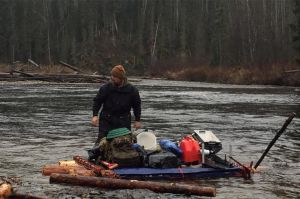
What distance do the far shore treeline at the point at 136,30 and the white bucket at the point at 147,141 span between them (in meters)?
55.0

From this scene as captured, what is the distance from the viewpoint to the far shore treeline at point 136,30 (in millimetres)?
69250

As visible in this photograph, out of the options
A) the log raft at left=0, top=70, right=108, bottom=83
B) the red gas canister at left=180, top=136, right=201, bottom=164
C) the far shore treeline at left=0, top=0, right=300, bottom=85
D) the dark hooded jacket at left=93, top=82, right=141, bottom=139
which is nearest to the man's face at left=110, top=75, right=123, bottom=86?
the dark hooded jacket at left=93, top=82, right=141, bottom=139

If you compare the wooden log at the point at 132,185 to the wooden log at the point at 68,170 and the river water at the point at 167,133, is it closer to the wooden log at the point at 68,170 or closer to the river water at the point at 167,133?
the river water at the point at 167,133

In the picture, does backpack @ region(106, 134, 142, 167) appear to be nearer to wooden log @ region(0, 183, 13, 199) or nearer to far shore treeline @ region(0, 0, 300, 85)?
wooden log @ region(0, 183, 13, 199)

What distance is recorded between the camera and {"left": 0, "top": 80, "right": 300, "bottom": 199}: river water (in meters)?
9.55

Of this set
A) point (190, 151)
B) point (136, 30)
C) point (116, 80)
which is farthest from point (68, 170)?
point (136, 30)

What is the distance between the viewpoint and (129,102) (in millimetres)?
10656

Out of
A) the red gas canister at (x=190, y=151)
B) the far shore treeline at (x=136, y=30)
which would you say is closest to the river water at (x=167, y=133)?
the red gas canister at (x=190, y=151)

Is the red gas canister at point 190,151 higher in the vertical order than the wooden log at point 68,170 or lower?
higher

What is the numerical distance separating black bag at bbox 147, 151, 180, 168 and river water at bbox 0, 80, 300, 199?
603 millimetres

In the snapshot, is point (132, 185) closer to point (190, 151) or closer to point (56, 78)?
point (190, 151)

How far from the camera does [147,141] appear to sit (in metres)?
10.5

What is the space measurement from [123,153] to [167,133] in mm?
7001

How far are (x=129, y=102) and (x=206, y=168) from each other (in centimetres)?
189
